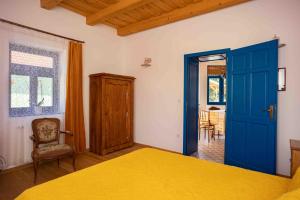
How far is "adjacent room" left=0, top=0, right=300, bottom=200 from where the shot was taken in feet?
5.10

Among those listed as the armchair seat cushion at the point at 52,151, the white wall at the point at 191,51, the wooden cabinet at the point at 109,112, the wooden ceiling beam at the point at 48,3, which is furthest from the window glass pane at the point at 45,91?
the white wall at the point at 191,51

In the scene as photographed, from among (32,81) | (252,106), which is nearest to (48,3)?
(32,81)

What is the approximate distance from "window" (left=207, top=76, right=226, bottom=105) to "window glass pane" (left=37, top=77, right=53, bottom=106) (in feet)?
19.3

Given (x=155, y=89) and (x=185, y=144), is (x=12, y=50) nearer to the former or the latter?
(x=155, y=89)

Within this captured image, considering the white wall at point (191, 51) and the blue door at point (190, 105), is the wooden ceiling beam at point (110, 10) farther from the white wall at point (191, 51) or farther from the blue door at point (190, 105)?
the blue door at point (190, 105)

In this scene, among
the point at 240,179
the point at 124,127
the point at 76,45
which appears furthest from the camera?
the point at 124,127

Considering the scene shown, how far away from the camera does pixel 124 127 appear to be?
419 cm

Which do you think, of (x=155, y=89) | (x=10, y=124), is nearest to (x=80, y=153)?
(x=10, y=124)

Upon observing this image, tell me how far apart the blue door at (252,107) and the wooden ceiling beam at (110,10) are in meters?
1.95

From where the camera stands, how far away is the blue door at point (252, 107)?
8.64ft

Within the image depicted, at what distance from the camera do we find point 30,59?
3.14m

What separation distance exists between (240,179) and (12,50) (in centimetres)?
361

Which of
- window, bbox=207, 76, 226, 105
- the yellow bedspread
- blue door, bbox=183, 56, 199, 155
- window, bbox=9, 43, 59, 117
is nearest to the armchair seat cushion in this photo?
window, bbox=9, 43, 59, 117

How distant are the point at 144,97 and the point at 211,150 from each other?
2.04 metres
